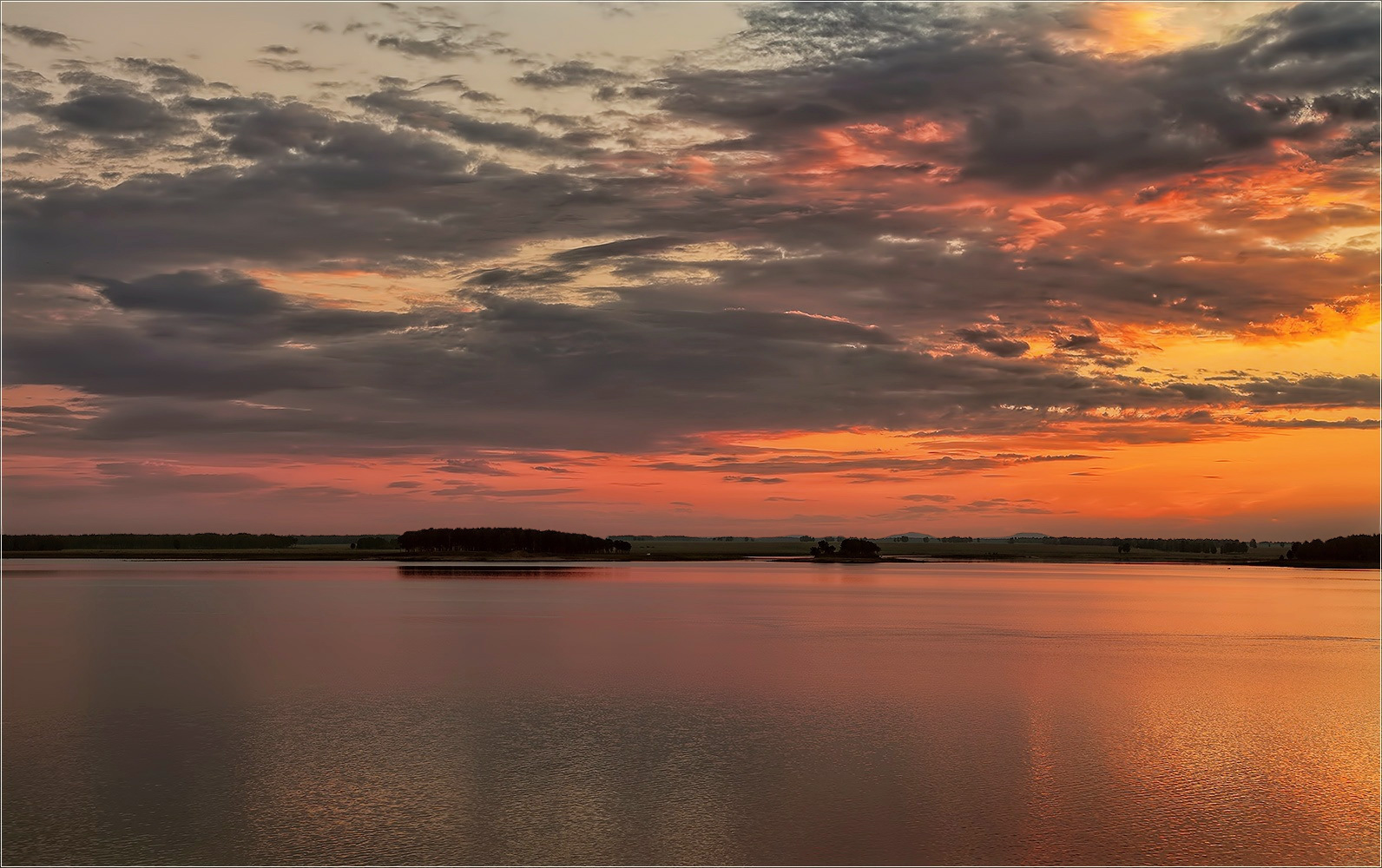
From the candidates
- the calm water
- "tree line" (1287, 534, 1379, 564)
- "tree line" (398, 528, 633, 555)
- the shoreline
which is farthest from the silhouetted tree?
the calm water

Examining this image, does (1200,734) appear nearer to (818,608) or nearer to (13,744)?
(13,744)

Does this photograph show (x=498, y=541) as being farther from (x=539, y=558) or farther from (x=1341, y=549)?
(x=1341, y=549)

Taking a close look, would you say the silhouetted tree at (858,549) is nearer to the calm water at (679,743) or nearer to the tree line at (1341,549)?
the tree line at (1341,549)

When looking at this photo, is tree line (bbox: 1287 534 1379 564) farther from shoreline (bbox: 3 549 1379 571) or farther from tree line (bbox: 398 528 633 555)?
tree line (bbox: 398 528 633 555)

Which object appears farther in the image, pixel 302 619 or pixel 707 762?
pixel 302 619

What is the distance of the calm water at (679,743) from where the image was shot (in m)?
15.7

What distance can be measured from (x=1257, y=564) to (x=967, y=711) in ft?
537

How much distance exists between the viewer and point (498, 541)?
174625 mm

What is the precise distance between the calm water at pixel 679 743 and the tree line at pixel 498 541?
12779 cm

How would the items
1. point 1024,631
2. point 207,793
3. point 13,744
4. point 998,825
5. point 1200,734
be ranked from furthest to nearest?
point 1024,631 → point 1200,734 → point 13,744 → point 207,793 → point 998,825

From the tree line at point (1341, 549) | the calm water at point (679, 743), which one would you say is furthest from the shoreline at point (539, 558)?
the calm water at point (679, 743)

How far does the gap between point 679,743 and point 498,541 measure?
514 feet

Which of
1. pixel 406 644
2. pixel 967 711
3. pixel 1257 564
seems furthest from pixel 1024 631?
pixel 1257 564

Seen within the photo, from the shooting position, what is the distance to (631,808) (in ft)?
55.5
